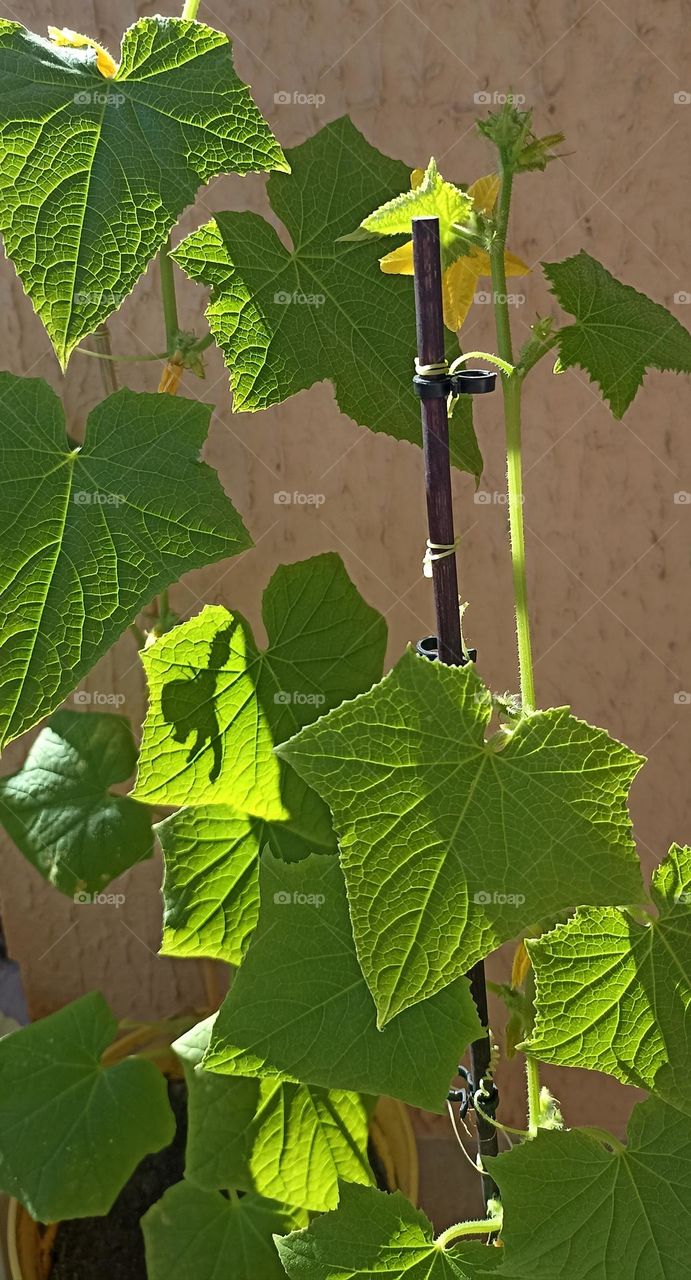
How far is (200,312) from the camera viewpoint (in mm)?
864

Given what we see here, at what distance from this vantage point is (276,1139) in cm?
68

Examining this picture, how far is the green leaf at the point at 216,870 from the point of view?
66 centimetres

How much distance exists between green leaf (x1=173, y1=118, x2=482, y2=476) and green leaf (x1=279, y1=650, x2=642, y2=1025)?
9.2 inches

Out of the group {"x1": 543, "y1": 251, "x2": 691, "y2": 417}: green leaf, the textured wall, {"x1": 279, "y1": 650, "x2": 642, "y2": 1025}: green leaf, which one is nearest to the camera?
{"x1": 279, "y1": 650, "x2": 642, "y2": 1025}: green leaf

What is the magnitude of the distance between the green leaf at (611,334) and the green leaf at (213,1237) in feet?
1.99

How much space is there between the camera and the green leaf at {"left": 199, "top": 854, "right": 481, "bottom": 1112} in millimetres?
542

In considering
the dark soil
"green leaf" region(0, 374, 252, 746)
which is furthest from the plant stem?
the dark soil

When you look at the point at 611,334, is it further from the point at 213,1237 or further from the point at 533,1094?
the point at 213,1237

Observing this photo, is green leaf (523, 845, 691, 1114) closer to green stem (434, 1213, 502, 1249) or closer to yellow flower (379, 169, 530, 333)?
green stem (434, 1213, 502, 1249)

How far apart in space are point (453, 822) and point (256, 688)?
0.78 ft

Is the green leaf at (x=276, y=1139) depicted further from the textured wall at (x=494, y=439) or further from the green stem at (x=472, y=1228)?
the textured wall at (x=494, y=439)

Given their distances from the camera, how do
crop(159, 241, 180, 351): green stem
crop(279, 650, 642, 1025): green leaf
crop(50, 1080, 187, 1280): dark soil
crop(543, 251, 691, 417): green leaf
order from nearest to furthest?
1. crop(279, 650, 642, 1025): green leaf
2. crop(543, 251, 691, 417): green leaf
3. crop(159, 241, 180, 351): green stem
4. crop(50, 1080, 187, 1280): dark soil

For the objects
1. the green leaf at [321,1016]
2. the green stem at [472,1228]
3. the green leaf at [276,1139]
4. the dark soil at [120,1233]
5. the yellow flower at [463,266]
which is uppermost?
the yellow flower at [463,266]

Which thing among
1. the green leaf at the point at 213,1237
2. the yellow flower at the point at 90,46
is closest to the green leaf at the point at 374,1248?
the green leaf at the point at 213,1237
